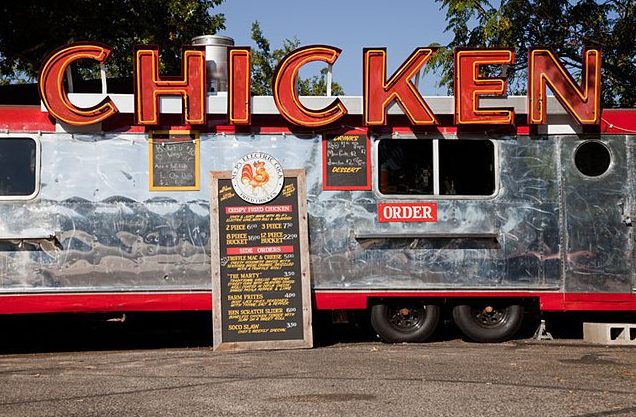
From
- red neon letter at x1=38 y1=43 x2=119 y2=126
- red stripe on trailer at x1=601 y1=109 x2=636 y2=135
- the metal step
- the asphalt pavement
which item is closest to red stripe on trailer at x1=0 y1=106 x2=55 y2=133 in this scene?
red neon letter at x1=38 y1=43 x2=119 y2=126

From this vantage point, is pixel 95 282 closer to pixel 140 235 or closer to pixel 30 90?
pixel 140 235

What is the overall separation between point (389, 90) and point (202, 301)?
3.25 metres

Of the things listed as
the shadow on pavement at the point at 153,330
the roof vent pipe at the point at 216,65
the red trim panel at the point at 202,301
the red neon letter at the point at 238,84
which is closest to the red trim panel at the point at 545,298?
the red trim panel at the point at 202,301

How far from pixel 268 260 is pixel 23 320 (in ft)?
13.5

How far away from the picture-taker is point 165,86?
10.4 metres

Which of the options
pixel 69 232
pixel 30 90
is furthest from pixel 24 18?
pixel 69 232

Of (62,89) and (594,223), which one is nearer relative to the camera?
(62,89)

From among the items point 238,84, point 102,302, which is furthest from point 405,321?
point 102,302

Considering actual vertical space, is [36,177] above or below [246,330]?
above

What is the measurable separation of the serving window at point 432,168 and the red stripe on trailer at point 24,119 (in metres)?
3.88

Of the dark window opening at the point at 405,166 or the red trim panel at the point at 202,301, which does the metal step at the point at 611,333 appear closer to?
the red trim panel at the point at 202,301

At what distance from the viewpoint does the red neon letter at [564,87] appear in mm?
10695

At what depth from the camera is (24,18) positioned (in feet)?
53.2

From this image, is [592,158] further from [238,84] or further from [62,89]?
[62,89]
